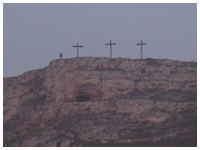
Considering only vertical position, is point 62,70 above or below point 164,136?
above

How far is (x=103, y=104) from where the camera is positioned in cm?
4306

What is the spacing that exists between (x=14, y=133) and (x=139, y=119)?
923cm

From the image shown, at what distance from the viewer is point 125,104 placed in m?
42.6

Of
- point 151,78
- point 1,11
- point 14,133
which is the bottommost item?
point 14,133

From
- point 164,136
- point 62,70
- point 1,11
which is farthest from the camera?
point 62,70

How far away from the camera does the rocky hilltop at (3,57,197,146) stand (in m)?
40.2

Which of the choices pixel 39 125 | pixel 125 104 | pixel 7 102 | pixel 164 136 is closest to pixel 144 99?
pixel 125 104

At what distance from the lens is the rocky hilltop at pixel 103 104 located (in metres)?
40.2

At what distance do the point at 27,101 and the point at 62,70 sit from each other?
3796 millimetres

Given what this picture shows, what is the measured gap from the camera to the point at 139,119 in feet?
137

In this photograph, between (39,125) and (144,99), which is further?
(39,125)

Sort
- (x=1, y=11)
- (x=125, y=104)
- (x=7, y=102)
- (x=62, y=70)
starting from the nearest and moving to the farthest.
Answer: (x=1, y=11), (x=125, y=104), (x=62, y=70), (x=7, y=102)

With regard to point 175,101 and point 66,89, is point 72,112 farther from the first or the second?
point 175,101

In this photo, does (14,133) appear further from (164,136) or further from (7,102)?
(164,136)
